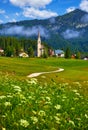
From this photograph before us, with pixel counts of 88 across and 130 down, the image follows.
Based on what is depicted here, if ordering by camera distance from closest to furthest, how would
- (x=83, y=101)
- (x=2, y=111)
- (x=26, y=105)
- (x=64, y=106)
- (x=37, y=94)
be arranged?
(x=2, y=111) → (x=26, y=105) → (x=64, y=106) → (x=37, y=94) → (x=83, y=101)

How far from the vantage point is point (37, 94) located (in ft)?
54.7

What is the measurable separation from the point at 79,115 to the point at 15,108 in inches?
111

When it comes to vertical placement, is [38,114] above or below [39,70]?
above

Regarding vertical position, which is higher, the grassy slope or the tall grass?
the tall grass

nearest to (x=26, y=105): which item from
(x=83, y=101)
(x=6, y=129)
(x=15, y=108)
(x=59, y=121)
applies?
(x=15, y=108)

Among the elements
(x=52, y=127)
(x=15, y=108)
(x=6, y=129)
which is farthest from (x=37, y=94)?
(x=6, y=129)

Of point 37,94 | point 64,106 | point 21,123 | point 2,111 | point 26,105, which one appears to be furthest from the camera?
point 37,94

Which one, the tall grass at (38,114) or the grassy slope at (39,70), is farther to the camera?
the grassy slope at (39,70)

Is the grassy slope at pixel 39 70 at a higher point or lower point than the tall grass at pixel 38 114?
lower

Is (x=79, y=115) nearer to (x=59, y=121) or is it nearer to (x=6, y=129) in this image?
(x=59, y=121)

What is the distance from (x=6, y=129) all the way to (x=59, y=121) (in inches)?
90.7

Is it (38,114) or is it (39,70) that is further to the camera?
(39,70)

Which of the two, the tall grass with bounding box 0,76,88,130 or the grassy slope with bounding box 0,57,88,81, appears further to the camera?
the grassy slope with bounding box 0,57,88,81

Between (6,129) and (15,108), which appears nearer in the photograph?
(6,129)
